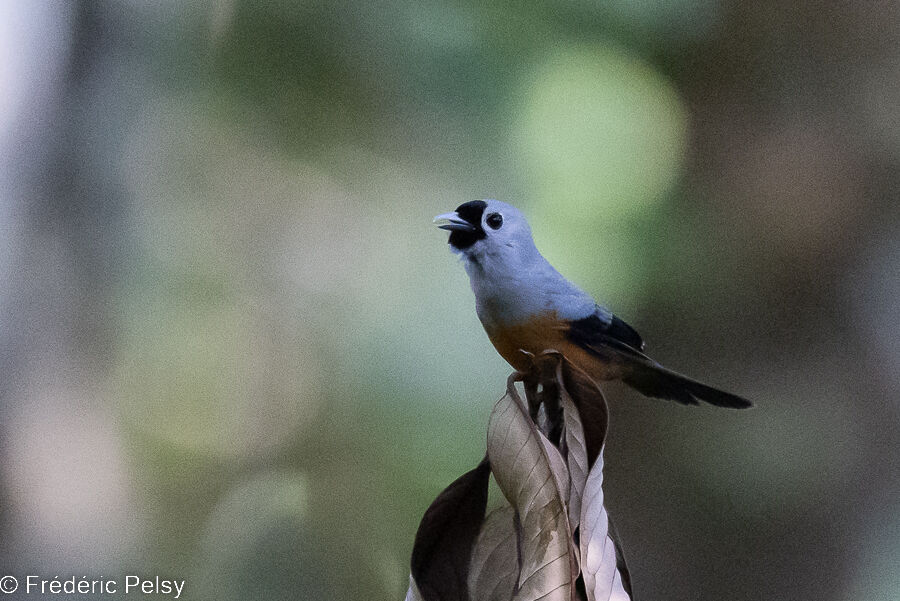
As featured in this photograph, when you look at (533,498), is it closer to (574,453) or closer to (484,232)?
(574,453)

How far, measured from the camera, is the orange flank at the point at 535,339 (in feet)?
2.48

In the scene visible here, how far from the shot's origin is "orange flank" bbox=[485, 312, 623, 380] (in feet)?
2.48

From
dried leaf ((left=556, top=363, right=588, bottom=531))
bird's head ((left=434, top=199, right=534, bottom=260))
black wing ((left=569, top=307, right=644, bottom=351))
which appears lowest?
dried leaf ((left=556, top=363, right=588, bottom=531))

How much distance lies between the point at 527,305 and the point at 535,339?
0.11ft

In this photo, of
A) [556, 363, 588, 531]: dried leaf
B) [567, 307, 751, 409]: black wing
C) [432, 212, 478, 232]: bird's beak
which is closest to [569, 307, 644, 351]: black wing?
[567, 307, 751, 409]: black wing

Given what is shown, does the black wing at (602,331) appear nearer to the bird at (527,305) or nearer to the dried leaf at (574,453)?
the bird at (527,305)

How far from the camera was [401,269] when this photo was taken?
0.94 m

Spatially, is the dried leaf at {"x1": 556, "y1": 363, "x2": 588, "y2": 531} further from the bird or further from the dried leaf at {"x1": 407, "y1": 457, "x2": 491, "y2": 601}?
the bird

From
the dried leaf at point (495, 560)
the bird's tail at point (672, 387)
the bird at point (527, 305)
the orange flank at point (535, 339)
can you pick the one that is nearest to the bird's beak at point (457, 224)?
the bird at point (527, 305)

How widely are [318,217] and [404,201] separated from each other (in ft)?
0.34

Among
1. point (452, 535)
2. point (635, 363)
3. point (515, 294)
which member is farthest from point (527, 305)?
point (452, 535)

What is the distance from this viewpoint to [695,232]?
96 centimetres

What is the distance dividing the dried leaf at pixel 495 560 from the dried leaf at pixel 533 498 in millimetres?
13

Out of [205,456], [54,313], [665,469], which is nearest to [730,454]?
[665,469]
